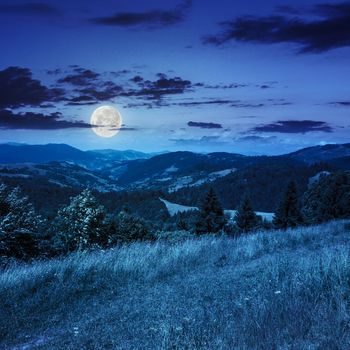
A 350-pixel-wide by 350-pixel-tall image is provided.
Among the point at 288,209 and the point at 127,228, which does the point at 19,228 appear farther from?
the point at 288,209

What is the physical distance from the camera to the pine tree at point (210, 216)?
122 ft

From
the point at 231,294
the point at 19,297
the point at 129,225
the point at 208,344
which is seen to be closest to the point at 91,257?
the point at 19,297

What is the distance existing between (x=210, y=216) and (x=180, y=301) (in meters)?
30.6

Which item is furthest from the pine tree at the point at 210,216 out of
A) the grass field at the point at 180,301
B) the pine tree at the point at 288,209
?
the grass field at the point at 180,301

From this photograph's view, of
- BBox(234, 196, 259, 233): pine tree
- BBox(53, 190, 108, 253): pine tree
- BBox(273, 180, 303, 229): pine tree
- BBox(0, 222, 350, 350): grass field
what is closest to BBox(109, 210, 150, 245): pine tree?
BBox(53, 190, 108, 253): pine tree

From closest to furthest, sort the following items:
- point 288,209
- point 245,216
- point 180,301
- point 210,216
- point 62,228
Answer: point 180,301 → point 62,228 → point 210,216 → point 245,216 → point 288,209

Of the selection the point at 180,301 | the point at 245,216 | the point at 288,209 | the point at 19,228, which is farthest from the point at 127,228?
the point at 288,209

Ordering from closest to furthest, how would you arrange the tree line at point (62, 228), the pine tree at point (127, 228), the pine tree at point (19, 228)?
the pine tree at point (19, 228) → the tree line at point (62, 228) → the pine tree at point (127, 228)

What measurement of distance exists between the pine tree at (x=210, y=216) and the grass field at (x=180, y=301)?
25.8m

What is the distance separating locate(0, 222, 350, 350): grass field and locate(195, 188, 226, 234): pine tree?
25.8 m

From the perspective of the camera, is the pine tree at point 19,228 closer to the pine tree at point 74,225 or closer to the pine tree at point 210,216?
the pine tree at point 74,225

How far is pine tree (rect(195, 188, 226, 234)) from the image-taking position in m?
37.2

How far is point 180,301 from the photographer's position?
23.1ft

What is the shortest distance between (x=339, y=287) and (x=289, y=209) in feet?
148
